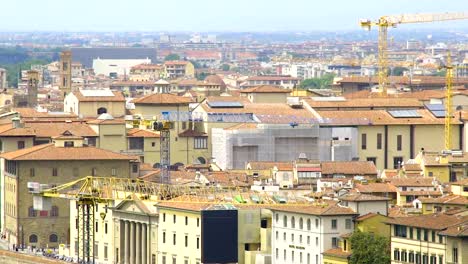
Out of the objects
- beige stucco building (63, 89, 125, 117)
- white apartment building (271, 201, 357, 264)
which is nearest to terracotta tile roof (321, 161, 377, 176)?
white apartment building (271, 201, 357, 264)

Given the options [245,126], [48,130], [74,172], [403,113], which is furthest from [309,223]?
[403,113]

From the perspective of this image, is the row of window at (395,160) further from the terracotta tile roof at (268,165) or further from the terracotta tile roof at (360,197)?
the terracotta tile roof at (360,197)

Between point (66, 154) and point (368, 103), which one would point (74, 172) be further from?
point (368, 103)

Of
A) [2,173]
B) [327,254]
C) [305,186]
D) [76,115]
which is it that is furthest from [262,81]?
[327,254]

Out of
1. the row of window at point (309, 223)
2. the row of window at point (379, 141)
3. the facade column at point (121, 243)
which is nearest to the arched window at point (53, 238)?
the facade column at point (121, 243)

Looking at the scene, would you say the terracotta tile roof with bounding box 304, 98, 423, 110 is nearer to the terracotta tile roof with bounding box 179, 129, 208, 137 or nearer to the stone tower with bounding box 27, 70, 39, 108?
the terracotta tile roof with bounding box 179, 129, 208, 137
